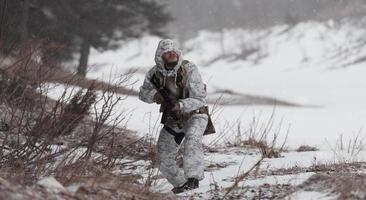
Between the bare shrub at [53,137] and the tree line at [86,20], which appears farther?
the tree line at [86,20]

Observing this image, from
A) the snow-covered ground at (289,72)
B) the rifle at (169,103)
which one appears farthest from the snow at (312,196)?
the snow-covered ground at (289,72)

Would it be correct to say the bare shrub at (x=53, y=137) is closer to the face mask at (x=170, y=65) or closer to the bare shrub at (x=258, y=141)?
the face mask at (x=170, y=65)

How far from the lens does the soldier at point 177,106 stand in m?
4.56

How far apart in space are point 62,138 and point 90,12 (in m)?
12.4

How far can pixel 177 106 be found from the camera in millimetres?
4527

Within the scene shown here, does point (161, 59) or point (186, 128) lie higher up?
point (161, 59)

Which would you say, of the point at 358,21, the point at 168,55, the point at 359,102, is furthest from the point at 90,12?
the point at 358,21

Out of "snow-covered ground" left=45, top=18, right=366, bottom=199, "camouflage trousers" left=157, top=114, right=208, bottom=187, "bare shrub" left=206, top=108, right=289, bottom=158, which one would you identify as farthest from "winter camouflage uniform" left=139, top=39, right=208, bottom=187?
"bare shrub" left=206, top=108, right=289, bottom=158

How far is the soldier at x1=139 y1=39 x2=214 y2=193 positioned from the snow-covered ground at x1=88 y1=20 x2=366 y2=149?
2.84 meters

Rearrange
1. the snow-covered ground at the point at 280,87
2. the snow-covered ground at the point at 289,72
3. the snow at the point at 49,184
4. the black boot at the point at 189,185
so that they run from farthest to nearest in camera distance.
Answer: the snow-covered ground at the point at 289,72
the snow-covered ground at the point at 280,87
the black boot at the point at 189,185
the snow at the point at 49,184

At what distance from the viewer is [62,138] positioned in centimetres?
721

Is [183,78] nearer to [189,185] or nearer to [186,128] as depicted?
[186,128]

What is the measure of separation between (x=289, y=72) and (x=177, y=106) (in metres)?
33.6

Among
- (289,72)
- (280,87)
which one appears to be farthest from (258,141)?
(289,72)
